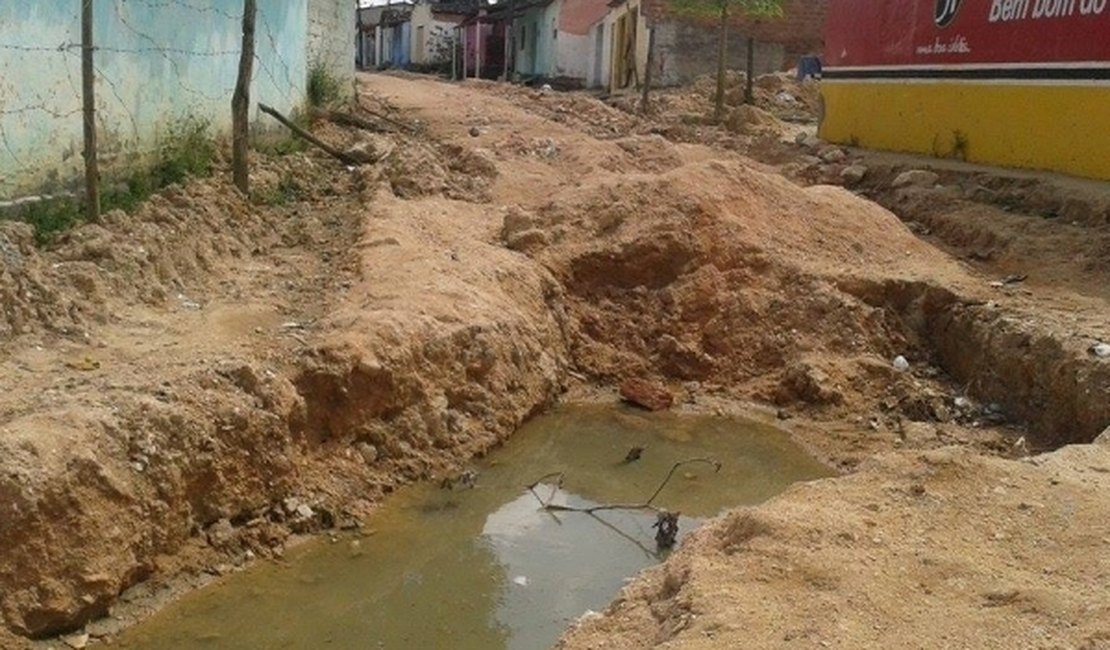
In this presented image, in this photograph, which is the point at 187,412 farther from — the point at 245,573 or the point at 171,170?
the point at 171,170

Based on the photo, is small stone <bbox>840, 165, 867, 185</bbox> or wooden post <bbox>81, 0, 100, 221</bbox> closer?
wooden post <bbox>81, 0, 100, 221</bbox>

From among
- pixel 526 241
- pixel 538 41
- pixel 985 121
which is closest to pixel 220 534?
pixel 526 241

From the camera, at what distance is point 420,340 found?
6.50 meters

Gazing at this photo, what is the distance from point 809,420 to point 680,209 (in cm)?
220

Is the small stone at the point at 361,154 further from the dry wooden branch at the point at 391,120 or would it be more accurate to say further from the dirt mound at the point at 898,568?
the dirt mound at the point at 898,568

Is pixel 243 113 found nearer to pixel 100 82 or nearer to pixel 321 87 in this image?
pixel 100 82

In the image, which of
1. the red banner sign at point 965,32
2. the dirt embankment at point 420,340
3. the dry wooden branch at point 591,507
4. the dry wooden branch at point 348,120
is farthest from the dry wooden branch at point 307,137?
the red banner sign at point 965,32

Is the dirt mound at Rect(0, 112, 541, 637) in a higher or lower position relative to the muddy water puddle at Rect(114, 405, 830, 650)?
higher

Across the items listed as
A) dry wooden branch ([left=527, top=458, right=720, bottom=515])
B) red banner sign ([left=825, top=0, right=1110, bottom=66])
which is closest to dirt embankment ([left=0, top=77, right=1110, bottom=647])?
dry wooden branch ([left=527, top=458, right=720, bottom=515])

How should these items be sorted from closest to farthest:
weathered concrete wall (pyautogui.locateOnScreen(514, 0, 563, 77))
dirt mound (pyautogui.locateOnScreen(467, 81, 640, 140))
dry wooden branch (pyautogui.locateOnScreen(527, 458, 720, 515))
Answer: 1. dry wooden branch (pyautogui.locateOnScreen(527, 458, 720, 515))
2. dirt mound (pyautogui.locateOnScreen(467, 81, 640, 140))
3. weathered concrete wall (pyautogui.locateOnScreen(514, 0, 563, 77))

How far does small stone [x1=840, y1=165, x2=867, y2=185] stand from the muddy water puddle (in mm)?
5688

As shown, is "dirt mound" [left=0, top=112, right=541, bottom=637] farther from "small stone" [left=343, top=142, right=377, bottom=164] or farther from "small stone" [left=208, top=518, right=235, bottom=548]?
"small stone" [left=343, top=142, right=377, bottom=164]

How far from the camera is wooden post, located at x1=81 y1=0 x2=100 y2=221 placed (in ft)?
21.6

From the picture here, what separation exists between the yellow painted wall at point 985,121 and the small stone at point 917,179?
73 cm
